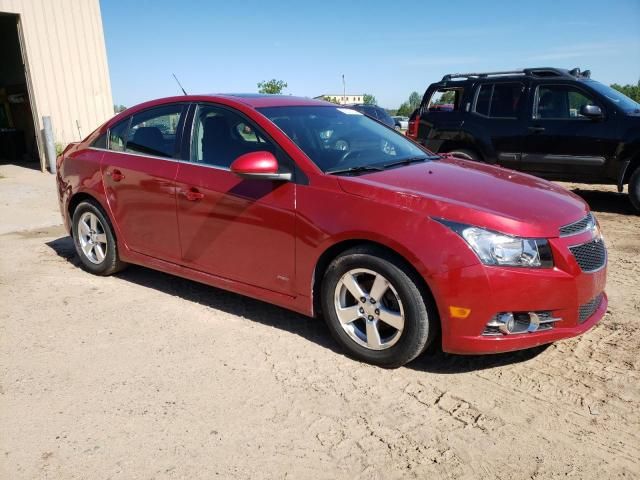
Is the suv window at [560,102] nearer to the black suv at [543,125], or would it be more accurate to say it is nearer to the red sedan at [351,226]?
the black suv at [543,125]

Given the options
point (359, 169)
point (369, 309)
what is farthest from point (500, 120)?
point (369, 309)

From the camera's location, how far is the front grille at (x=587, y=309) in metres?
3.04

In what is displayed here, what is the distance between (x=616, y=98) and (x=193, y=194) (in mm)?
6668

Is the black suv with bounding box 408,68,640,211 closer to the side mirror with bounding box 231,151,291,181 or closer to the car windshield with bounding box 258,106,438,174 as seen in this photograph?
the car windshield with bounding box 258,106,438,174

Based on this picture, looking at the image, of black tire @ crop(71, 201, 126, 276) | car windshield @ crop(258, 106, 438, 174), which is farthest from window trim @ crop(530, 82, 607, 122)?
black tire @ crop(71, 201, 126, 276)

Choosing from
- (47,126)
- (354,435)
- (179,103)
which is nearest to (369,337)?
(354,435)

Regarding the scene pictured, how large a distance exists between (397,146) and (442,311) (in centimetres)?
175

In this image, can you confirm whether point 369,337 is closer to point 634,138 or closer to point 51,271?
point 51,271

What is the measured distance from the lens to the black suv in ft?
24.2

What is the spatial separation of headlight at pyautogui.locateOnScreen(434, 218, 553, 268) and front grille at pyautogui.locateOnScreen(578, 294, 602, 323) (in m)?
0.42

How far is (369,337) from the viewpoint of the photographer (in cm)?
324

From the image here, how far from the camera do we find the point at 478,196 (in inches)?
123

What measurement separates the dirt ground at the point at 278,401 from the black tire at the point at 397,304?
0.12m

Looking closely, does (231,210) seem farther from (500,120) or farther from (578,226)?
(500,120)
